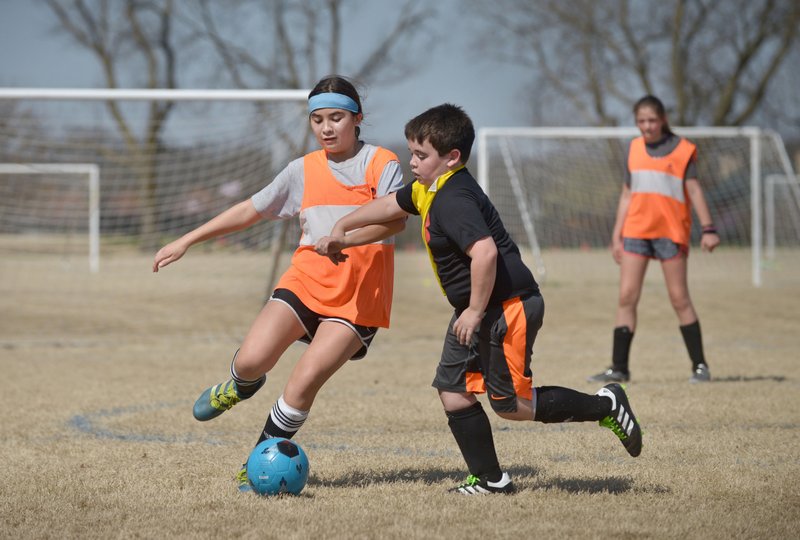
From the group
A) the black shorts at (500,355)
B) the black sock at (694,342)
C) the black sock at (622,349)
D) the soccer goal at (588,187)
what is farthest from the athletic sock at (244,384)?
the soccer goal at (588,187)

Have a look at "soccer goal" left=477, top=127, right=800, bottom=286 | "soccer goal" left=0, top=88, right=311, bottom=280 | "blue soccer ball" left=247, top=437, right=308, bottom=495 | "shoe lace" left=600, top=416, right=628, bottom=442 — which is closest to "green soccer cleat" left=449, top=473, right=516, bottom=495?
"shoe lace" left=600, top=416, right=628, bottom=442

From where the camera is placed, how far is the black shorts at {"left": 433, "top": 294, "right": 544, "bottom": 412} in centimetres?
389

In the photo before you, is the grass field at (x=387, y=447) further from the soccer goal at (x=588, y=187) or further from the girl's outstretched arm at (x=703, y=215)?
the soccer goal at (x=588, y=187)

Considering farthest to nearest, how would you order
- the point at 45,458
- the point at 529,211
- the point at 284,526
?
the point at 529,211 < the point at 45,458 < the point at 284,526

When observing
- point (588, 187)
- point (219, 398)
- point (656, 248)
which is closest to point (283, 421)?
point (219, 398)

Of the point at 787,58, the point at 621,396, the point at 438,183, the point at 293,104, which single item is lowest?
the point at 621,396

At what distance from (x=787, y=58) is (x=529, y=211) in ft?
56.8

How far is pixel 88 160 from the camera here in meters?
15.3

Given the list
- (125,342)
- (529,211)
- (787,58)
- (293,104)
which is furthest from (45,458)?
(787,58)

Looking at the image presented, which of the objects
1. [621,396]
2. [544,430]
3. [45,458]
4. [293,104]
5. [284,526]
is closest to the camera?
[284,526]

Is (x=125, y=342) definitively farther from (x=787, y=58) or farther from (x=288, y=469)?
(x=787, y=58)

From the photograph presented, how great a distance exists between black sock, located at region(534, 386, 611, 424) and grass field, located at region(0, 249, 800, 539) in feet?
0.98

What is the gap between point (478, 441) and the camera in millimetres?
4008

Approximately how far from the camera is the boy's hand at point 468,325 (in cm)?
372
